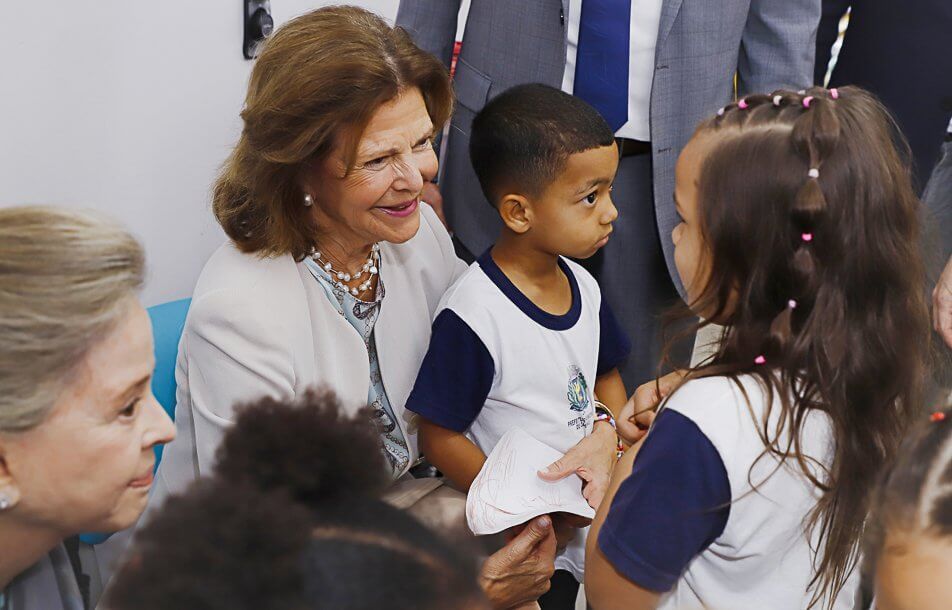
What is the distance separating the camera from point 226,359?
1668 millimetres

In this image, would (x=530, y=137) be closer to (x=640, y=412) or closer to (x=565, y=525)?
(x=640, y=412)

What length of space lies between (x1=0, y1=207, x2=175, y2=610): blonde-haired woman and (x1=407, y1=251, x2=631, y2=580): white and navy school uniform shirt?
0.72 metres

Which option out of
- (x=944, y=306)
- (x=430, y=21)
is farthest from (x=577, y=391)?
(x=430, y=21)

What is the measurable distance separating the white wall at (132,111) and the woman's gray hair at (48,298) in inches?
43.6

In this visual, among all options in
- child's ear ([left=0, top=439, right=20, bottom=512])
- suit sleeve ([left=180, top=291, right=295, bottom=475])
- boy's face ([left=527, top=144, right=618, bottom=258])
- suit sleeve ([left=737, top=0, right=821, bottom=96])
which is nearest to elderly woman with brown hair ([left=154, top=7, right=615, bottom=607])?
suit sleeve ([left=180, top=291, right=295, bottom=475])

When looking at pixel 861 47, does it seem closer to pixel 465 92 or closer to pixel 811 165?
pixel 465 92

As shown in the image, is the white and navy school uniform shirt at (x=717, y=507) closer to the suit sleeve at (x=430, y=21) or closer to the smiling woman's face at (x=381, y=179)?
the smiling woman's face at (x=381, y=179)

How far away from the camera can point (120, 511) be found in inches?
46.3

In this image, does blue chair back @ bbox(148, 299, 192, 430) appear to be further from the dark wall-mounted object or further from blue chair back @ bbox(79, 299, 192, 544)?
the dark wall-mounted object

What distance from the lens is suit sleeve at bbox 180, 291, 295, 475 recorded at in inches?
65.4

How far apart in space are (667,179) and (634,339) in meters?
0.41

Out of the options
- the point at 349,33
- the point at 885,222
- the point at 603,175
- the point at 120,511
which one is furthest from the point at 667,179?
the point at 120,511

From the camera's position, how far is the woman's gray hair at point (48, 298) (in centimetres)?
103

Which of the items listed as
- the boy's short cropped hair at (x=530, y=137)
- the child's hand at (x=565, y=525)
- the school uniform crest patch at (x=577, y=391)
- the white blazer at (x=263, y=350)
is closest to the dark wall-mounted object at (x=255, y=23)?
the boy's short cropped hair at (x=530, y=137)
